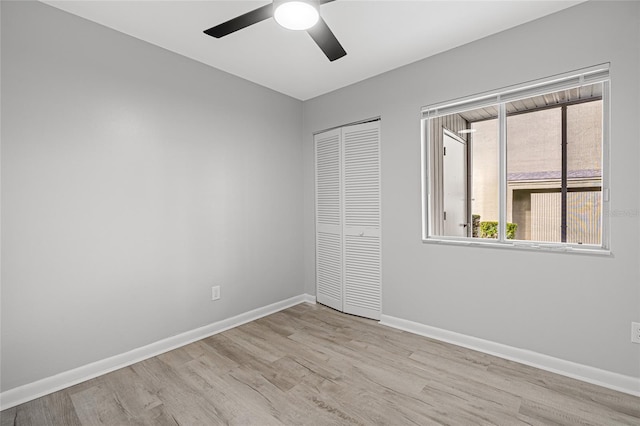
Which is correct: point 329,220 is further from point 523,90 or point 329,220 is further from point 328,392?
point 523,90

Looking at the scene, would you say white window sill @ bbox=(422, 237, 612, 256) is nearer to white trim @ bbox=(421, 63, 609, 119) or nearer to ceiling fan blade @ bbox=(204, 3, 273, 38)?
white trim @ bbox=(421, 63, 609, 119)

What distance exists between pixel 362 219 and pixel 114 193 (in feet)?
7.64

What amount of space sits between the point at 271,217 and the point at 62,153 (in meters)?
1.96

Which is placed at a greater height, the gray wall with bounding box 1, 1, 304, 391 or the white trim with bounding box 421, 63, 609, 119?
the white trim with bounding box 421, 63, 609, 119

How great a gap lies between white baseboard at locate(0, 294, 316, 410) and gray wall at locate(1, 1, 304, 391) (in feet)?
0.16

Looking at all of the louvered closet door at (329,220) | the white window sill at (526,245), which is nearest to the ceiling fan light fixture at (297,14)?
the louvered closet door at (329,220)

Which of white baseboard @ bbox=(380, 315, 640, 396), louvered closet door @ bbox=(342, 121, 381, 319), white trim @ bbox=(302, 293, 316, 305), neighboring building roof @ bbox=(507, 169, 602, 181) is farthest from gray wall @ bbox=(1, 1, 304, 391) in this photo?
neighboring building roof @ bbox=(507, 169, 602, 181)

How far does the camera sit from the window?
7.02 ft

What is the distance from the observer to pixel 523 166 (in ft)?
7.98

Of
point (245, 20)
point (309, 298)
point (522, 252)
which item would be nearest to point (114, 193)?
point (245, 20)

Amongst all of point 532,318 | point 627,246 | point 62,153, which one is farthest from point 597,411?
point 62,153

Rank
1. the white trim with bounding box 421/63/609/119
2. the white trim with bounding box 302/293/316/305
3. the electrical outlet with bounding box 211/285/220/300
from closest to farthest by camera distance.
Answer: the white trim with bounding box 421/63/609/119 → the electrical outlet with bounding box 211/285/220/300 → the white trim with bounding box 302/293/316/305

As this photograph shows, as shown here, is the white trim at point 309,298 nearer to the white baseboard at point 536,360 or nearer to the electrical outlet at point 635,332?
the white baseboard at point 536,360

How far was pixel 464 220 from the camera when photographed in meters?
2.76
